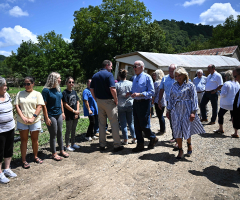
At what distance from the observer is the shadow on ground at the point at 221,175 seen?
10.9ft

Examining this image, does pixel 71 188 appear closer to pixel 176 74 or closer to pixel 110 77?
pixel 110 77

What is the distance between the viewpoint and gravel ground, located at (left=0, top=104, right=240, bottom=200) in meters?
3.13

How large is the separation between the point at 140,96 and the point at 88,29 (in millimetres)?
37591

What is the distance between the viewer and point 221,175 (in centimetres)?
358

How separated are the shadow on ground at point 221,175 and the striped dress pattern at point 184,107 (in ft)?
2.44

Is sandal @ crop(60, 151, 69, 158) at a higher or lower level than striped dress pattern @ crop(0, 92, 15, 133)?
lower

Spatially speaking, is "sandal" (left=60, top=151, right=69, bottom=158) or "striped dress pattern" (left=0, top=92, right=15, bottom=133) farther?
"sandal" (left=60, top=151, right=69, bottom=158)

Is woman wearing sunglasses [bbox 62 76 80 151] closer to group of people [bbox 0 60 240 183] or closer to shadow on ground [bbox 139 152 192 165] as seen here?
group of people [bbox 0 60 240 183]

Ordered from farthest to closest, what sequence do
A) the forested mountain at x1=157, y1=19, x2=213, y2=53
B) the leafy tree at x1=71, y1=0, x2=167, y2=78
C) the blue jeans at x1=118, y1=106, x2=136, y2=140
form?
the forested mountain at x1=157, y1=19, x2=213, y2=53, the leafy tree at x1=71, y1=0, x2=167, y2=78, the blue jeans at x1=118, y1=106, x2=136, y2=140

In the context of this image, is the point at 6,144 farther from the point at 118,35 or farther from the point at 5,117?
the point at 118,35

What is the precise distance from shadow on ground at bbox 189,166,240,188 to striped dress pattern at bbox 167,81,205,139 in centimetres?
74

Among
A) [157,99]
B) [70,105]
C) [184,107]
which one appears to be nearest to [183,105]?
[184,107]

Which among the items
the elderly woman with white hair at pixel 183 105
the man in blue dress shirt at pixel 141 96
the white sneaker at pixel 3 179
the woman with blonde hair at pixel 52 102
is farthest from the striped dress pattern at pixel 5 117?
the elderly woman with white hair at pixel 183 105

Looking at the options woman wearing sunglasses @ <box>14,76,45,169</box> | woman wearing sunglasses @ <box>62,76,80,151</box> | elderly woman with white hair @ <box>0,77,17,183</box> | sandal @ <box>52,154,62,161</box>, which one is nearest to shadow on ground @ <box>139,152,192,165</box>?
sandal @ <box>52,154,62,161</box>
